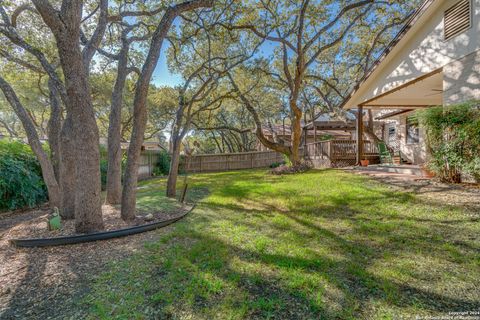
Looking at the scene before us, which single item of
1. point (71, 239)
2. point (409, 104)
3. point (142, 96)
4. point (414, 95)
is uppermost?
point (414, 95)

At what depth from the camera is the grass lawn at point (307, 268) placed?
202 centimetres

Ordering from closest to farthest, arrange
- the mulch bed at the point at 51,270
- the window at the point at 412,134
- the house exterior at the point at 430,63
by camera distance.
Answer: the mulch bed at the point at 51,270 → the house exterior at the point at 430,63 → the window at the point at 412,134

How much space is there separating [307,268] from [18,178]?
869 centimetres

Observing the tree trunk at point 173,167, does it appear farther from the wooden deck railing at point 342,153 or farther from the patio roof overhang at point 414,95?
the wooden deck railing at point 342,153

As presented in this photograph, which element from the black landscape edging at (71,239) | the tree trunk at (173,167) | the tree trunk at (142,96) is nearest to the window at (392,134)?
the tree trunk at (173,167)

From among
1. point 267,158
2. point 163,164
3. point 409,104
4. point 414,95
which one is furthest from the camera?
point 267,158

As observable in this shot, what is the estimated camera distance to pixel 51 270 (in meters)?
2.85

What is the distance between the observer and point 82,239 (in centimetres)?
366

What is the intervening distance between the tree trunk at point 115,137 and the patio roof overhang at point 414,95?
9145 millimetres

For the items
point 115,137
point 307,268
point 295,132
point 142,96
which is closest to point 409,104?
point 295,132

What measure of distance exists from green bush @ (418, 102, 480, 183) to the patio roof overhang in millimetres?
2085

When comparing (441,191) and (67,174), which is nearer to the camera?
(67,174)

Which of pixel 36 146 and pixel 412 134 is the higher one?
pixel 412 134

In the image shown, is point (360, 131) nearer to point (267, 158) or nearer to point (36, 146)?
point (267, 158)
